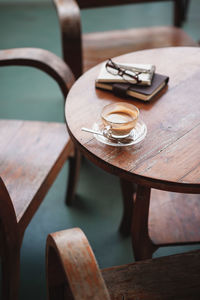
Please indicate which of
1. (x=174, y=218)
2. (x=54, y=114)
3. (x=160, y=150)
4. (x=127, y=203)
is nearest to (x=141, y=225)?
(x=174, y=218)

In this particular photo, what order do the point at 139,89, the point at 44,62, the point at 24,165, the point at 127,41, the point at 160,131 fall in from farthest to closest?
the point at 127,41 < the point at 44,62 < the point at 24,165 < the point at 139,89 < the point at 160,131

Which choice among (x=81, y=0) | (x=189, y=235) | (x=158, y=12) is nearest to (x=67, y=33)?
(x=81, y=0)

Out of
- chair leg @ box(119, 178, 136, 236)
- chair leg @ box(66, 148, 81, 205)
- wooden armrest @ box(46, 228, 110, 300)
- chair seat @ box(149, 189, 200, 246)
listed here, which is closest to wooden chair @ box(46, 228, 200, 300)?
wooden armrest @ box(46, 228, 110, 300)

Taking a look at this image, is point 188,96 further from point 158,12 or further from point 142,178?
point 158,12

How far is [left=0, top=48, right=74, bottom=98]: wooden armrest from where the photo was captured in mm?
1426

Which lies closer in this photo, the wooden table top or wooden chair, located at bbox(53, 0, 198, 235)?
the wooden table top

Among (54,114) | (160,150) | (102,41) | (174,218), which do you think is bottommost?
(54,114)

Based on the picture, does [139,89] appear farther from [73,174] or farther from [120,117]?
[73,174]

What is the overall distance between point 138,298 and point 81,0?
1818mm

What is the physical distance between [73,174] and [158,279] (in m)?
0.80

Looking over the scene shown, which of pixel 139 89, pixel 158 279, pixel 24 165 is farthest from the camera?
pixel 24 165

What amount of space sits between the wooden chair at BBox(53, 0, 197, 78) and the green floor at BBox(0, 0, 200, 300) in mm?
491

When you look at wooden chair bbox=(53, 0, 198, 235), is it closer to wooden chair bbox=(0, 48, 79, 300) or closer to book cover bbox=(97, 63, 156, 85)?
wooden chair bbox=(0, 48, 79, 300)

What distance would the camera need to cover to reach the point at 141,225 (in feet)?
3.64
